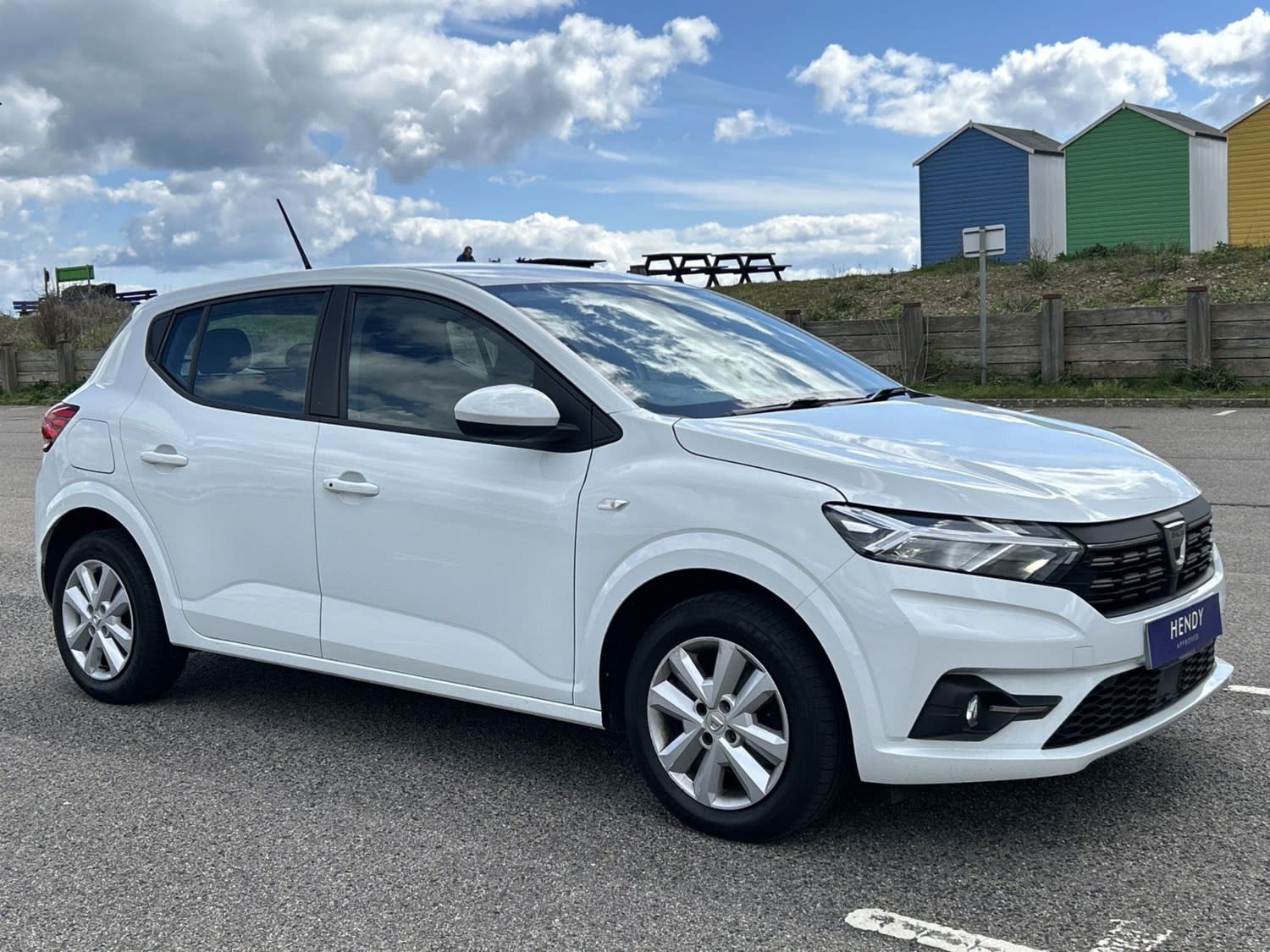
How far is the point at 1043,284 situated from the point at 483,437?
29.5 m

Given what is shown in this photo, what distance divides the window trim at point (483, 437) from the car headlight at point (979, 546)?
934 mm

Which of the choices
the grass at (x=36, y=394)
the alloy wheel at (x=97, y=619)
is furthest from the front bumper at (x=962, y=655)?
the grass at (x=36, y=394)

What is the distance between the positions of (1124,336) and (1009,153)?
18.8 metres

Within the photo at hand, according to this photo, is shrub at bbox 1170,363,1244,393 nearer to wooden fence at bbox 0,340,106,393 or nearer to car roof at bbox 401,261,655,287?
car roof at bbox 401,261,655,287

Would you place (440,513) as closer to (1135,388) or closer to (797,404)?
(797,404)

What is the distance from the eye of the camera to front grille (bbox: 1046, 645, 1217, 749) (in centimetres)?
357

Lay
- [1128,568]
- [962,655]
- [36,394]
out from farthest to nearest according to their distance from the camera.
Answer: [36,394] < [1128,568] < [962,655]

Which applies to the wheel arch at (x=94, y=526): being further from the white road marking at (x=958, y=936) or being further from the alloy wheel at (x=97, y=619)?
the white road marking at (x=958, y=936)

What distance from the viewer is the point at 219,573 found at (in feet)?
16.4

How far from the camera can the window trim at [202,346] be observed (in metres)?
4.85

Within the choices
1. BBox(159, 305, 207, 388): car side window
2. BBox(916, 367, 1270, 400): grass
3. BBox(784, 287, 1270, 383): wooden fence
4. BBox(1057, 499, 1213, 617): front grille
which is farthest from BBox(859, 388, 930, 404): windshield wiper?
BBox(784, 287, 1270, 383): wooden fence

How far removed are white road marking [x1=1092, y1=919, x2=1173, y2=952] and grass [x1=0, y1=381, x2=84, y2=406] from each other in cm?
3044

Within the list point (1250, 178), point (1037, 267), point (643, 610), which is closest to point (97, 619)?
point (643, 610)

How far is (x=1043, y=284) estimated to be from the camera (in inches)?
1248
